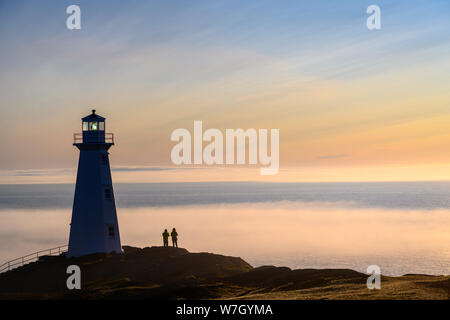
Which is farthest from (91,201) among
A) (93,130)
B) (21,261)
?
(21,261)

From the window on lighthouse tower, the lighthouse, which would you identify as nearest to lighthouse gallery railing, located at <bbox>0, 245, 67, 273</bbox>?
the lighthouse

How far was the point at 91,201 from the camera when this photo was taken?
38.6m

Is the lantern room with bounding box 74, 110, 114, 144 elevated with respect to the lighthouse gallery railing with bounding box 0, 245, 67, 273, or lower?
elevated

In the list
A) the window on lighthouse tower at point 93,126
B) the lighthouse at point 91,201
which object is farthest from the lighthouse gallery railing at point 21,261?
the window on lighthouse tower at point 93,126

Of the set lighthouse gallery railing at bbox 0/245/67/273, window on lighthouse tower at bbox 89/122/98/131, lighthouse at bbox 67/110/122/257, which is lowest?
A: lighthouse gallery railing at bbox 0/245/67/273

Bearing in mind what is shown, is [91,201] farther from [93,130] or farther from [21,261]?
[21,261]

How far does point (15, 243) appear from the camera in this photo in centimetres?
9144

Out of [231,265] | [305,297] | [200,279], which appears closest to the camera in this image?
[305,297]

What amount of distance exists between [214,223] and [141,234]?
30165mm

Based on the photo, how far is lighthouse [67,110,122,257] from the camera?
38531mm

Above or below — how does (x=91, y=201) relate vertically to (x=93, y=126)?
below

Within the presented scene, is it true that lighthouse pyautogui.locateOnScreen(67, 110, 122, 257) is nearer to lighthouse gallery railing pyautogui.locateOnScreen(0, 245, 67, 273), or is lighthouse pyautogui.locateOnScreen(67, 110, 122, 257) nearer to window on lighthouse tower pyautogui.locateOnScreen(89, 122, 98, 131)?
window on lighthouse tower pyautogui.locateOnScreen(89, 122, 98, 131)
